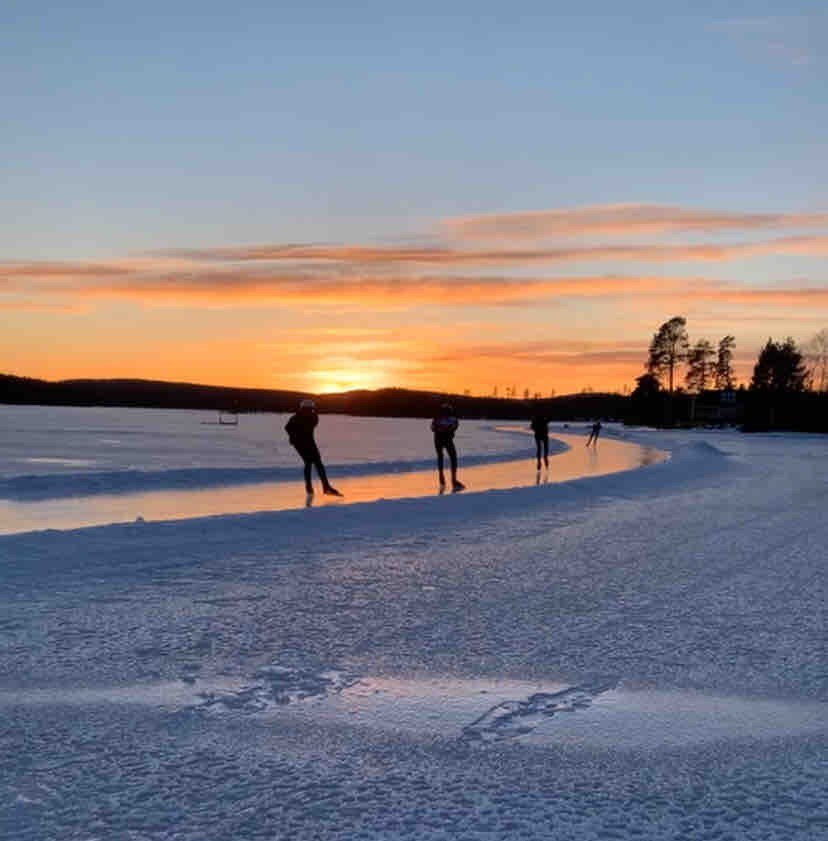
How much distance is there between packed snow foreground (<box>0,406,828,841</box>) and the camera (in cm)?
379

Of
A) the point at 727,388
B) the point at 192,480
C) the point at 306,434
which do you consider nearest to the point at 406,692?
the point at 306,434

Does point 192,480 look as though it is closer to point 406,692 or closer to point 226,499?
point 226,499

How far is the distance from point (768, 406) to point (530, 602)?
349 feet

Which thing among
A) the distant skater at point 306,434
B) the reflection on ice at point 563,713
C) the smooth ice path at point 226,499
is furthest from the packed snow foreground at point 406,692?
the distant skater at point 306,434

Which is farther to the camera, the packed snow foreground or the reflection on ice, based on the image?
the reflection on ice

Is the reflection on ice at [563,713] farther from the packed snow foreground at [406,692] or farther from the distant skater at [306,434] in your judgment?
the distant skater at [306,434]

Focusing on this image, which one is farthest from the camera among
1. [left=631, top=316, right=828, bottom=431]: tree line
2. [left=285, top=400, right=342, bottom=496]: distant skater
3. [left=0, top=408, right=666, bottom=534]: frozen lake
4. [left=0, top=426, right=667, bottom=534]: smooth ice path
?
[left=631, top=316, right=828, bottom=431]: tree line

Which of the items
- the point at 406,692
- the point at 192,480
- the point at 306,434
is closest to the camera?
the point at 406,692

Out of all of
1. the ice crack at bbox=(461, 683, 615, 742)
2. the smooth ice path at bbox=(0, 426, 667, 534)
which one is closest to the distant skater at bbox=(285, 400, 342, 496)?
the smooth ice path at bbox=(0, 426, 667, 534)

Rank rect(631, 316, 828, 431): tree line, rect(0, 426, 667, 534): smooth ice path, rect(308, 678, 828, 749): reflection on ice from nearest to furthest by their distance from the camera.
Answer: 1. rect(308, 678, 828, 749): reflection on ice
2. rect(0, 426, 667, 534): smooth ice path
3. rect(631, 316, 828, 431): tree line

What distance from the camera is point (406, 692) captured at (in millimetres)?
5402

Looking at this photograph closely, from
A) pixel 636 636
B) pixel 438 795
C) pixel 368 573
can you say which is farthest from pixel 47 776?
pixel 368 573

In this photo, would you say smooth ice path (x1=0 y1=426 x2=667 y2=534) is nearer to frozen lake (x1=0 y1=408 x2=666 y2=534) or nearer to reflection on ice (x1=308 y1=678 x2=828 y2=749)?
frozen lake (x1=0 y1=408 x2=666 y2=534)

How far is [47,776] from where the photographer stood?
4.05 m
